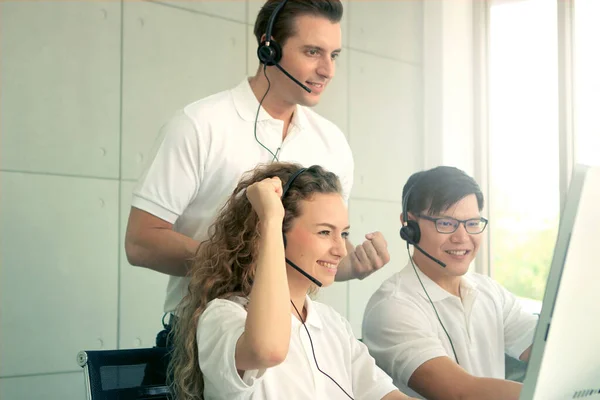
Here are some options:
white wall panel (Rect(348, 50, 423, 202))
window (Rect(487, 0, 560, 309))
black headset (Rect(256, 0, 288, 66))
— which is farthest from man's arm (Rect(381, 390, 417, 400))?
window (Rect(487, 0, 560, 309))

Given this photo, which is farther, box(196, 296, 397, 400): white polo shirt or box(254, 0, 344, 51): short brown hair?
box(254, 0, 344, 51): short brown hair

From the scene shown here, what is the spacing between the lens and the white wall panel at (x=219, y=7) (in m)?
3.26

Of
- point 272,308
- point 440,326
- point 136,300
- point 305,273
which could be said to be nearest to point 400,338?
point 440,326

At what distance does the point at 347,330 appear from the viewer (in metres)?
Answer: 1.72

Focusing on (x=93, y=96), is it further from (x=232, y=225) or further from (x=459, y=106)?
(x=459, y=106)

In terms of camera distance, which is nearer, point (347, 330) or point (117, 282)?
point (347, 330)

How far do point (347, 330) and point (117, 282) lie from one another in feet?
5.11

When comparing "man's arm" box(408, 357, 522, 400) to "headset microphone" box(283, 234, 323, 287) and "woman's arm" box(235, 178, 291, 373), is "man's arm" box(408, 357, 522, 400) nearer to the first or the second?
"headset microphone" box(283, 234, 323, 287)

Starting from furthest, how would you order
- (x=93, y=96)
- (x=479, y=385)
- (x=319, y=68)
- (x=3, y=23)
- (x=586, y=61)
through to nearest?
(x=586, y=61) < (x=93, y=96) < (x=3, y=23) < (x=319, y=68) < (x=479, y=385)

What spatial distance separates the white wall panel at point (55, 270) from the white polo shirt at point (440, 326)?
4.60ft

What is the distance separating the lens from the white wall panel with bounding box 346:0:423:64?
400 cm

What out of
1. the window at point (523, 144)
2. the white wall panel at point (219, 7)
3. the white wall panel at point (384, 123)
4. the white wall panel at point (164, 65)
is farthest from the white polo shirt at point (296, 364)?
the window at point (523, 144)

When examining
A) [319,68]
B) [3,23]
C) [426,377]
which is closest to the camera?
[426,377]

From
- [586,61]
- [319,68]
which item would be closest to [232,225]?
[319,68]
